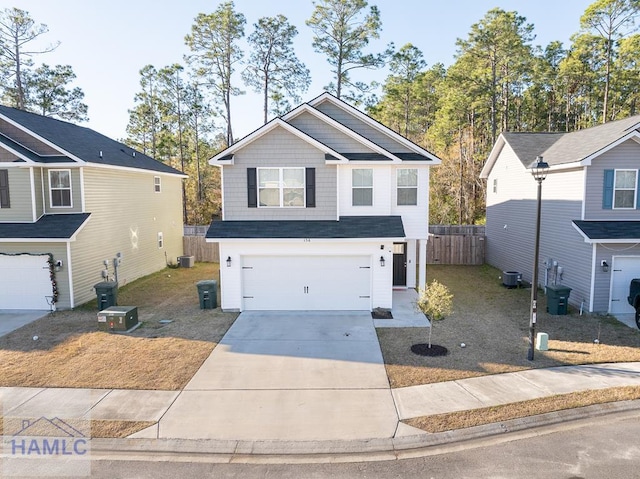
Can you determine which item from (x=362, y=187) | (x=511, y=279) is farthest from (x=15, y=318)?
(x=511, y=279)

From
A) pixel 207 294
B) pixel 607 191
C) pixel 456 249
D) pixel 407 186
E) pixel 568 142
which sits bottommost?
pixel 207 294

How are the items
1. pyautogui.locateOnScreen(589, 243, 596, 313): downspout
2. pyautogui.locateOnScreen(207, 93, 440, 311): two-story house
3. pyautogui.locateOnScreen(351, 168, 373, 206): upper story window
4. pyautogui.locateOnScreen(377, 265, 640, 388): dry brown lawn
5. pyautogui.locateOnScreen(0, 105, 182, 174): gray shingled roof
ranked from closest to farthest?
pyautogui.locateOnScreen(377, 265, 640, 388): dry brown lawn → pyautogui.locateOnScreen(589, 243, 596, 313): downspout → pyautogui.locateOnScreen(207, 93, 440, 311): two-story house → pyautogui.locateOnScreen(351, 168, 373, 206): upper story window → pyautogui.locateOnScreen(0, 105, 182, 174): gray shingled roof

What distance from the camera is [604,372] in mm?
9930

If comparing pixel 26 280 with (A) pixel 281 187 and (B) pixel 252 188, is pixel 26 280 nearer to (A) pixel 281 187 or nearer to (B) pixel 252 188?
(B) pixel 252 188

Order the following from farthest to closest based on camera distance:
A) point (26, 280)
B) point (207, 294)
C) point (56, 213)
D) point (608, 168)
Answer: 1. point (56, 213)
2. point (26, 280)
3. point (207, 294)
4. point (608, 168)

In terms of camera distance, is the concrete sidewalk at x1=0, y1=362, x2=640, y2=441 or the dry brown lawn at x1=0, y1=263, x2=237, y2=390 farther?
the dry brown lawn at x1=0, y1=263, x2=237, y2=390

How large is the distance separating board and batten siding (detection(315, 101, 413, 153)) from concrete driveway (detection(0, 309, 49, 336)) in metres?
13.1

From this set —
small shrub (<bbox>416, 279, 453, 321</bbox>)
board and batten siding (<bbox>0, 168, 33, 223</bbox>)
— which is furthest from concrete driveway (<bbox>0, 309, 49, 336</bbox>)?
small shrub (<bbox>416, 279, 453, 321</bbox>)

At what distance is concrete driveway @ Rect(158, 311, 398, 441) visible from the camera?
771cm

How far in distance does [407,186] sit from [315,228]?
4.14 metres

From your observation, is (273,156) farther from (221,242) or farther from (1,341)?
(1,341)

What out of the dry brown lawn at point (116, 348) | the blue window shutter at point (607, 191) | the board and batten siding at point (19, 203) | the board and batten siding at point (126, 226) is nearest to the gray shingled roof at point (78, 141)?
the board and batten siding at point (126, 226)

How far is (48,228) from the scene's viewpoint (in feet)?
52.0

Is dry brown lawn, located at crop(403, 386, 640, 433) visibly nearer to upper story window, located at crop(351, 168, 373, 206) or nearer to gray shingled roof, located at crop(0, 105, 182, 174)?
upper story window, located at crop(351, 168, 373, 206)
